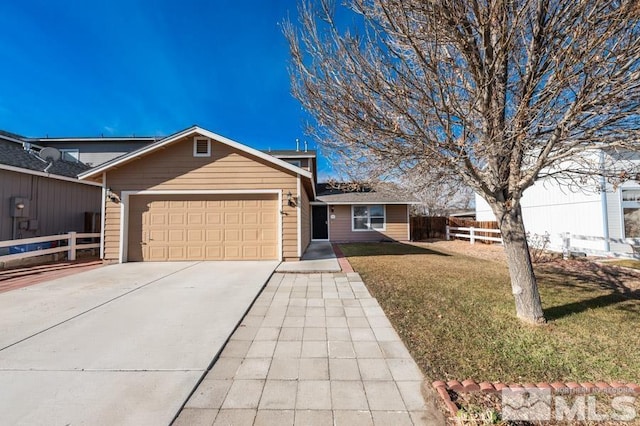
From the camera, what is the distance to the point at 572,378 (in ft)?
8.44

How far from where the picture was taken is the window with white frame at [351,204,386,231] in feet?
51.8

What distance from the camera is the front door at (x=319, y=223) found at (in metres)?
16.0

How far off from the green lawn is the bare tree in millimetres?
576

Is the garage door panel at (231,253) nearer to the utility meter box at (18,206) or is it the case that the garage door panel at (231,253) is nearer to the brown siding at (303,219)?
the brown siding at (303,219)

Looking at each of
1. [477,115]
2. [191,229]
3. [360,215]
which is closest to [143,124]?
[191,229]

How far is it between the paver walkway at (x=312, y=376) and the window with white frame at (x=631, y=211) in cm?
1128

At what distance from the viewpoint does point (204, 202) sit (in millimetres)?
8773

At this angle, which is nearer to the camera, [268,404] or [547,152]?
[268,404]

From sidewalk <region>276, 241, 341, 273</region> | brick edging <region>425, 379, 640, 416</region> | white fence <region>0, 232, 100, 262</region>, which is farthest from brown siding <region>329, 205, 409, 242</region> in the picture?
brick edging <region>425, 379, 640, 416</region>

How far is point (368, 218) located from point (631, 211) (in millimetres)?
10207

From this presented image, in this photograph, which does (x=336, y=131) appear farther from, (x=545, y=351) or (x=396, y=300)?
(x=545, y=351)

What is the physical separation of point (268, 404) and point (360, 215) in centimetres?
1396

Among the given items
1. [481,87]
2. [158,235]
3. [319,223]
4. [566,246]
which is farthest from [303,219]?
[566,246]
